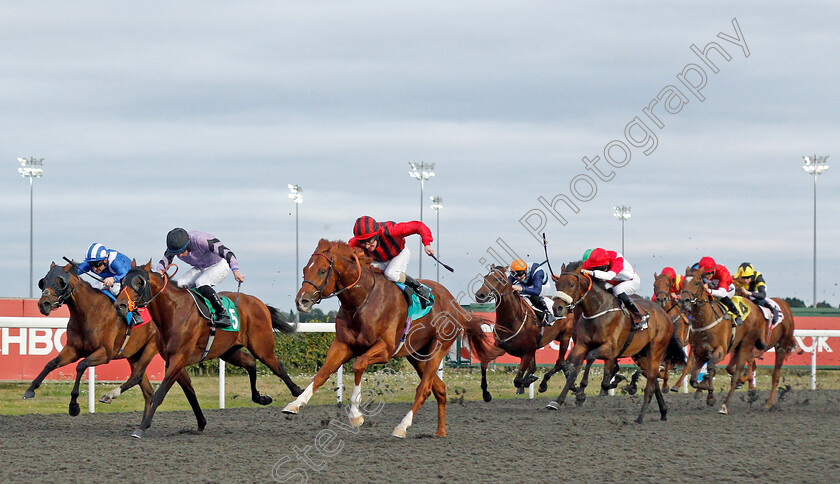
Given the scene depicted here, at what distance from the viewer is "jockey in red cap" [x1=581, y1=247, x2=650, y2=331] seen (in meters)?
9.24

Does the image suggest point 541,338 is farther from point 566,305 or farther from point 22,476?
point 22,476

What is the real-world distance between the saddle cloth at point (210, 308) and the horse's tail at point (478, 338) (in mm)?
2283

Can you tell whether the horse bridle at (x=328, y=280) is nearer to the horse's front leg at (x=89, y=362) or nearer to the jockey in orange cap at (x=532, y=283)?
the horse's front leg at (x=89, y=362)

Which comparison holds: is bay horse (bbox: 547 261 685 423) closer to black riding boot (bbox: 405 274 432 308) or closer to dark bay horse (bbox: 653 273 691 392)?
dark bay horse (bbox: 653 273 691 392)

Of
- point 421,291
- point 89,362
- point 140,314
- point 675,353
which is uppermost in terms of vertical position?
point 421,291

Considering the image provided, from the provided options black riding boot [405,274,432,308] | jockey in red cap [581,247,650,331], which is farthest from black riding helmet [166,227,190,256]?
jockey in red cap [581,247,650,331]

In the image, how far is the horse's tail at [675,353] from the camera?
35.7 feet

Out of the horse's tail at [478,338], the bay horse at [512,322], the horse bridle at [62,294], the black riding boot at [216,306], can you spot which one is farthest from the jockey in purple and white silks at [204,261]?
the bay horse at [512,322]

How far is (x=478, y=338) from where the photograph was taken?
9305 mm

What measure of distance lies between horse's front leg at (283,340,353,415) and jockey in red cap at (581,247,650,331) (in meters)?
3.27

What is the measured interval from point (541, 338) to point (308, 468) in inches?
249

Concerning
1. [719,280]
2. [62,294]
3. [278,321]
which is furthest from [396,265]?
[719,280]

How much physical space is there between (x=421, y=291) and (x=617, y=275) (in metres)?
2.94

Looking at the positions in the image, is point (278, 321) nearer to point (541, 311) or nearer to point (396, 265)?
point (396, 265)
